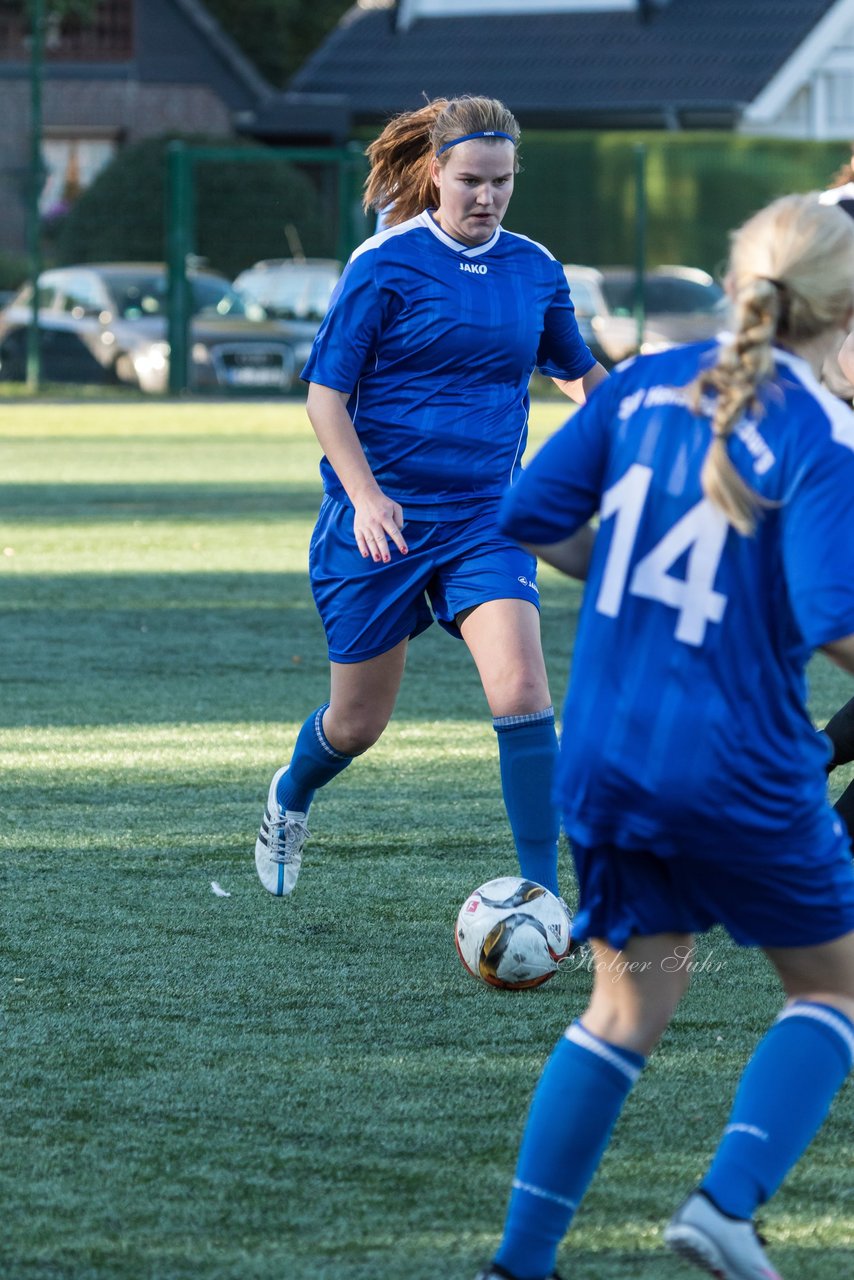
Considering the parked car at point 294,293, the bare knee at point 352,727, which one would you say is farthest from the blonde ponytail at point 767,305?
the parked car at point 294,293

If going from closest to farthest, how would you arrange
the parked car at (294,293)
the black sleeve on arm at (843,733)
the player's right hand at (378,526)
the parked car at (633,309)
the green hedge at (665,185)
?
the player's right hand at (378,526) → the black sleeve on arm at (843,733) → the parked car at (633,309) → the parked car at (294,293) → the green hedge at (665,185)

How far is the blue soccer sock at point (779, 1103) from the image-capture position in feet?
9.21

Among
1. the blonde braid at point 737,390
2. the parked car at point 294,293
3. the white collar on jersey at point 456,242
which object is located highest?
the blonde braid at point 737,390

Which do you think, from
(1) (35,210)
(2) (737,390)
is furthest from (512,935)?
(1) (35,210)

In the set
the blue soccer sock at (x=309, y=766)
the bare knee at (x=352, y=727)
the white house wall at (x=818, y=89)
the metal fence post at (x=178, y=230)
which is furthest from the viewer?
the white house wall at (x=818, y=89)

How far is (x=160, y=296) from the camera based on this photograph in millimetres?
25031

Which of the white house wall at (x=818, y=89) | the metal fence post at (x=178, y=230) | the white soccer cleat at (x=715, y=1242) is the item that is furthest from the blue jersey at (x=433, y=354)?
the white house wall at (x=818, y=89)

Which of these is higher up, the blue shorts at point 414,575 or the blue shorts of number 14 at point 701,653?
the blue shorts of number 14 at point 701,653

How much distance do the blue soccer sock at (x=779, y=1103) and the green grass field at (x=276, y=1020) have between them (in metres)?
0.38

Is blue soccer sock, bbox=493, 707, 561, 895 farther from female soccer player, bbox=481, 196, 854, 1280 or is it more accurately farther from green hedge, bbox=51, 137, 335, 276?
green hedge, bbox=51, 137, 335, 276

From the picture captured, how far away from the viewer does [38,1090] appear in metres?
3.92

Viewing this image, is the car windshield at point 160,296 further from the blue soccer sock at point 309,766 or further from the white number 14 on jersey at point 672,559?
the white number 14 on jersey at point 672,559

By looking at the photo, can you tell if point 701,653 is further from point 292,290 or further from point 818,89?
point 818,89

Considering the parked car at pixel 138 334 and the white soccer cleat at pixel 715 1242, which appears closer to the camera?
the white soccer cleat at pixel 715 1242
